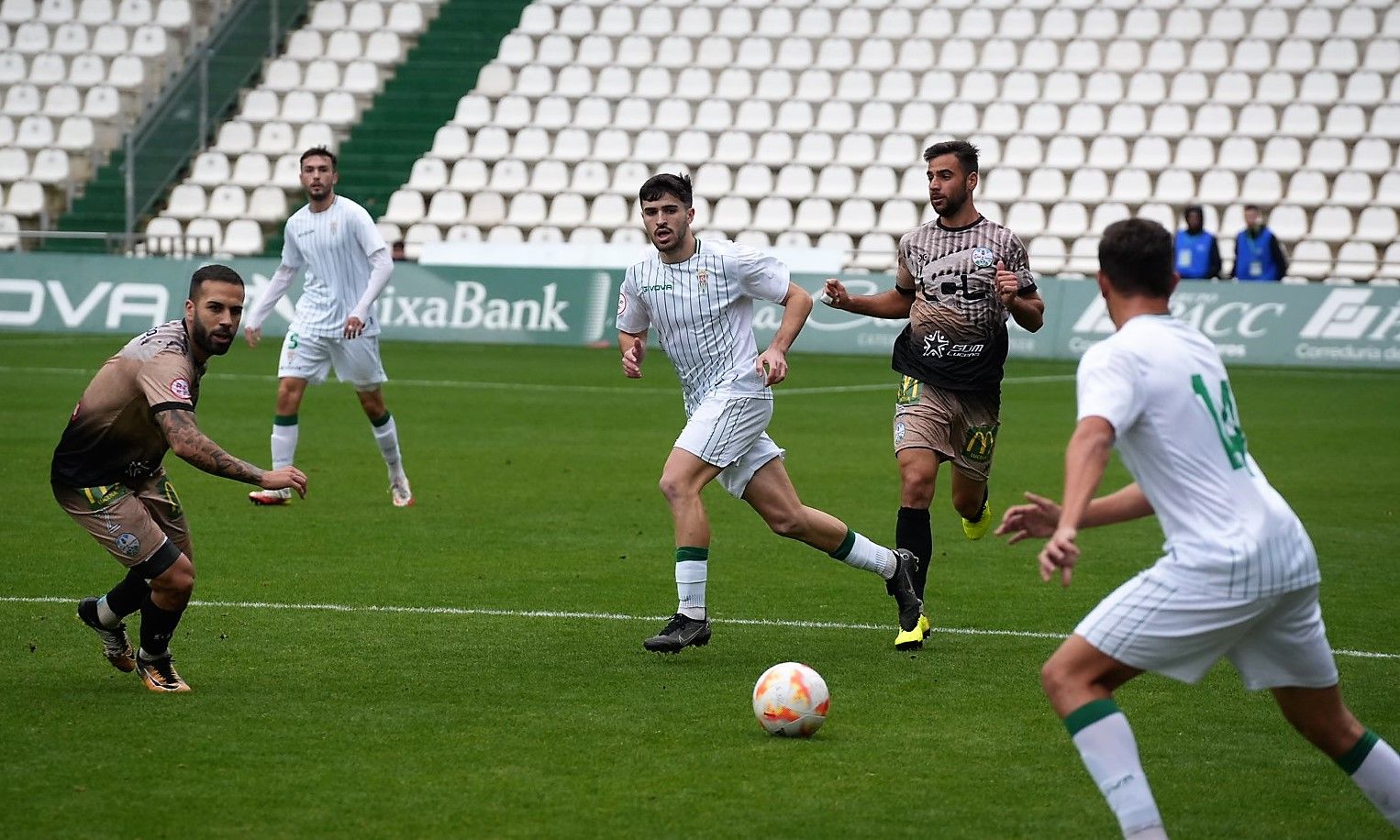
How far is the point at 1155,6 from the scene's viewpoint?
31.2 m

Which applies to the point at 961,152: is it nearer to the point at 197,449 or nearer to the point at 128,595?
the point at 197,449

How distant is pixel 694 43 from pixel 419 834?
29.3 metres

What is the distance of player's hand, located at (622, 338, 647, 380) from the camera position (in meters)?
7.91

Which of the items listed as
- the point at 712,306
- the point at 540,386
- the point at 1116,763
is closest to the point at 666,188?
the point at 712,306

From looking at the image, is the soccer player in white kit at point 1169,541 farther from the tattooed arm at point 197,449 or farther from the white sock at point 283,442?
the white sock at point 283,442

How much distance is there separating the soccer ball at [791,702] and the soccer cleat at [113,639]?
2491 millimetres

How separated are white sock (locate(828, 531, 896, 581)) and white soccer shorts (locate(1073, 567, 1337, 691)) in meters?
3.32

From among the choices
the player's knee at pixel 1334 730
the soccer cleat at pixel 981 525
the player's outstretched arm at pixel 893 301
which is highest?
the player's outstretched arm at pixel 893 301

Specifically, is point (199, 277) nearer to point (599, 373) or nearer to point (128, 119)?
point (599, 373)

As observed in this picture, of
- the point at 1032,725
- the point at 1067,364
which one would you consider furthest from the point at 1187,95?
the point at 1032,725

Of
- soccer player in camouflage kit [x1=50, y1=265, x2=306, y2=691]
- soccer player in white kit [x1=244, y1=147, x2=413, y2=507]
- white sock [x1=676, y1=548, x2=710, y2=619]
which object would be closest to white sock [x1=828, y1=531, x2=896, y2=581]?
white sock [x1=676, y1=548, x2=710, y2=619]

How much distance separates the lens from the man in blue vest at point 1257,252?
24.0m

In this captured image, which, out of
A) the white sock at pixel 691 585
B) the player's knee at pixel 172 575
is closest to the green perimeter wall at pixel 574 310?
the white sock at pixel 691 585

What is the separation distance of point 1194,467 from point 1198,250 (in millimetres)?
20119
